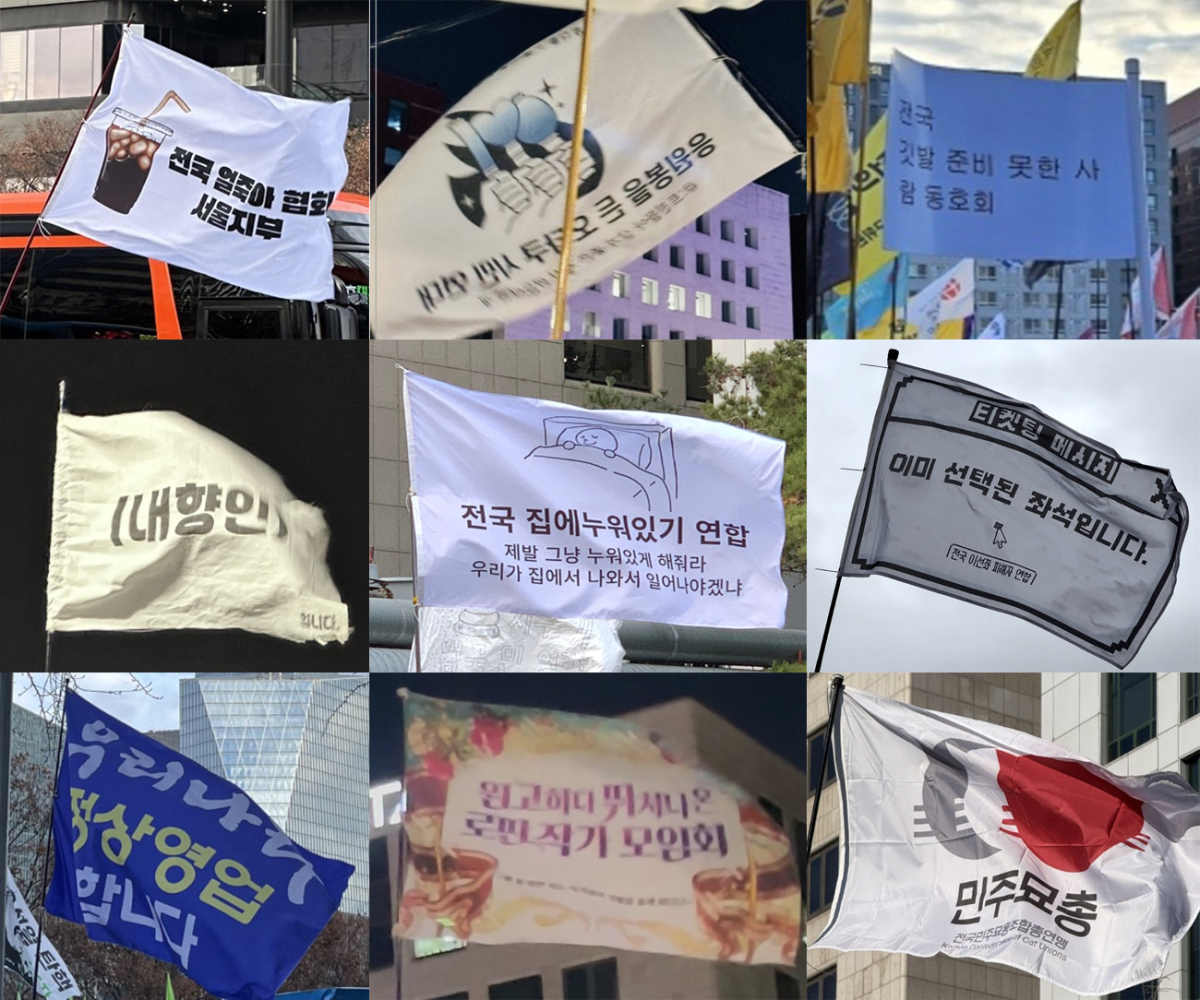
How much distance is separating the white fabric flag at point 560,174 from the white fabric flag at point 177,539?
4.20 feet

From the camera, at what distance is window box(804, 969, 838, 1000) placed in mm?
12953

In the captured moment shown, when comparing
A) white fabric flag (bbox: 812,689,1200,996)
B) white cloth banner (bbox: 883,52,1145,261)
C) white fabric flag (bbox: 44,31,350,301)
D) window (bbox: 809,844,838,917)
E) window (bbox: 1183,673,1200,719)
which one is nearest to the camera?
white fabric flag (bbox: 812,689,1200,996)

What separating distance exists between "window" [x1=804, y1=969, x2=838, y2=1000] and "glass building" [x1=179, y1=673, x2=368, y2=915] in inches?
108

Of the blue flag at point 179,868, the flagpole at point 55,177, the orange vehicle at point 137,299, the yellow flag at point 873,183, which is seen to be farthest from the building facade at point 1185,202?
the flagpole at point 55,177

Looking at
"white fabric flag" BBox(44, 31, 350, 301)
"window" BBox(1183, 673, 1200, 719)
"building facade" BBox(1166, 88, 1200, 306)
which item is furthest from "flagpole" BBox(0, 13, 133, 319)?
"window" BBox(1183, 673, 1200, 719)

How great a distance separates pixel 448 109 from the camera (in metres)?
13.1

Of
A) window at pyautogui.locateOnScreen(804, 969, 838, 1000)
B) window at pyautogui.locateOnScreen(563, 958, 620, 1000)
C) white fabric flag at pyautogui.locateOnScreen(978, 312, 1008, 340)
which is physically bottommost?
window at pyautogui.locateOnScreen(804, 969, 838, 1000)

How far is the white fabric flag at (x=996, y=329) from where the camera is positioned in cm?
1309

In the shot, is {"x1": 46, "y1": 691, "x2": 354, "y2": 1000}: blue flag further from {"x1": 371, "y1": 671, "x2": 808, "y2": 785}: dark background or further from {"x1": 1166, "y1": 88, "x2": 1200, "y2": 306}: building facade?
{"x1": 1166, "y1": 88, "x2": 1200, "y2": 306}: building facade

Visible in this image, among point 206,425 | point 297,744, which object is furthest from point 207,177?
point 297,744

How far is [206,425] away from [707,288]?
10.3ft

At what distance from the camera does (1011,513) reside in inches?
477

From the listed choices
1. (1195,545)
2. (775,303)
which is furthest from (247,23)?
(1195,545)

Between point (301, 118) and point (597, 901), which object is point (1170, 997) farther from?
point (301, 118)
